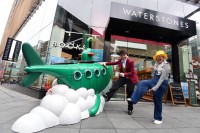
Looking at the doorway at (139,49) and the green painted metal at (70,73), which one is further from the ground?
the doorway at (139,49)

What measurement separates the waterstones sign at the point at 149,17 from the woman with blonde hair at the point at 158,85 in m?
4.22

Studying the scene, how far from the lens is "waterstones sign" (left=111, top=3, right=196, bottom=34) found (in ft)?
22.6

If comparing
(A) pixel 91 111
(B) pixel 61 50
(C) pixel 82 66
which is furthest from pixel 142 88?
(B) pixel 61 50

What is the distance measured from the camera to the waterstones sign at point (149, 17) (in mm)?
6880

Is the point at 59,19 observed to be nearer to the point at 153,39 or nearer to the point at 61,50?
the point at 61,50

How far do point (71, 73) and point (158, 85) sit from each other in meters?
2.04

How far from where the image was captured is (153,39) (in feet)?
31.4

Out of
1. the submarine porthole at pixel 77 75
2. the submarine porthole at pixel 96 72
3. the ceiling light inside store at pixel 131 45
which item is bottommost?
the submarine porthole at pixel 77 75

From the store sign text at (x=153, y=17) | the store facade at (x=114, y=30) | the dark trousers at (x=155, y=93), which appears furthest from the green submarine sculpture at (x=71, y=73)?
the store sign text at (x=153, y=17)

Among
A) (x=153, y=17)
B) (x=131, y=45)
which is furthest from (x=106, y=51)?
(x=153, y=17)

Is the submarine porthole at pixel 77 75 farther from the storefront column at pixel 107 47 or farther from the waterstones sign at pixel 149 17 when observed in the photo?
the storefront column at pixel 107 47

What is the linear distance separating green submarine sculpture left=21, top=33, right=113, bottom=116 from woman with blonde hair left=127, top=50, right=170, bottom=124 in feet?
3.52

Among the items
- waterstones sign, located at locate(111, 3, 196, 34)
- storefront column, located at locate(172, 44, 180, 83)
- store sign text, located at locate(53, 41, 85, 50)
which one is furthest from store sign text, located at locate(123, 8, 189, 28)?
store sign text, located at locate(53, 41, 85, 50)

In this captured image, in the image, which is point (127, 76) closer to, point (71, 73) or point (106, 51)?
point (71, 73)
